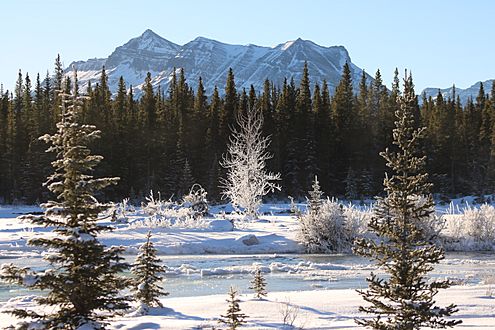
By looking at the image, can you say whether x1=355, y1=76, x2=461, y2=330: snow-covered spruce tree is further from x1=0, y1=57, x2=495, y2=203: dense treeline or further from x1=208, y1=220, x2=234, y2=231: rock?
x1=0, y1=57, x2=495, y2=203: dense treeline

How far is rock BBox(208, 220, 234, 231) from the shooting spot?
30.6 metres

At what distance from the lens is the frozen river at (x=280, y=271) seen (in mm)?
17297

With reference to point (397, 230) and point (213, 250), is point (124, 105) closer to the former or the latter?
point (213, 250)

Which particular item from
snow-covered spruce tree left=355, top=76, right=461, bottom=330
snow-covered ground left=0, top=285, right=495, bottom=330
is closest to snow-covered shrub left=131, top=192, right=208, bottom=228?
snow-covered ground left=0, top=285, right=495, bottom=330

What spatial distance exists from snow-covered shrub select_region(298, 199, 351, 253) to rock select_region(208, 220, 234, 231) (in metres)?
4.18

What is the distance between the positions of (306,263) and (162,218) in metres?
10.6

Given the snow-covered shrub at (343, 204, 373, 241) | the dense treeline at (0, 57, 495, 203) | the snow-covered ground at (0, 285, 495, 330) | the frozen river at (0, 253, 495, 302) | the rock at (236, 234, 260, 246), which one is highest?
the dense treeline at (0, 57, 495, 203)

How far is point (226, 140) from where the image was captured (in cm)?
5928

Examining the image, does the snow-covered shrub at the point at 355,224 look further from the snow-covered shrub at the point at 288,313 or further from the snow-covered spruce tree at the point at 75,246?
the snow-covered spruce tree at the point at 75,246

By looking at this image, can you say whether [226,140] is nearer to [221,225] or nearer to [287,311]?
[221,225]

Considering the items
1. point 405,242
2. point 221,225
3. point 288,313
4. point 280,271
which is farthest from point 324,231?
point 405,242

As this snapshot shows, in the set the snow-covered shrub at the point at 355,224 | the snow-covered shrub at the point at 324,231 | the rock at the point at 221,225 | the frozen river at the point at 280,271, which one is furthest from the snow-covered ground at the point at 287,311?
the rock at the point at 221,225

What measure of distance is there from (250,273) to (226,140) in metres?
39.4

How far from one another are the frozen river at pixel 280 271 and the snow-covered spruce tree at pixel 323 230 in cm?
185
